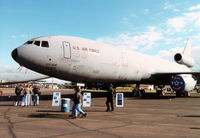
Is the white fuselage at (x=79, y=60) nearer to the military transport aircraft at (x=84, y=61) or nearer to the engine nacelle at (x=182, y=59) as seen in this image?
the military transport aircraft at (x=84, y=61)

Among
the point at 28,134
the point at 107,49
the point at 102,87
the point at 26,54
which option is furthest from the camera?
the point at 102,87

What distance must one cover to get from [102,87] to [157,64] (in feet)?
25.8

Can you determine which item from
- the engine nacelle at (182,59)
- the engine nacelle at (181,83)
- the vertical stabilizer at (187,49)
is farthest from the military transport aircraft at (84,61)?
the vertical stabilizer at (187,49)

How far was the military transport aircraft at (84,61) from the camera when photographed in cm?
1330

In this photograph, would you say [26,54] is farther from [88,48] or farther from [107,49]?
[107,49]

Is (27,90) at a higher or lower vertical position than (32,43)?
lower

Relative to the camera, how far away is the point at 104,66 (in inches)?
654

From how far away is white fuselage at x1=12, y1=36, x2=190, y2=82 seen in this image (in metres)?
13.2

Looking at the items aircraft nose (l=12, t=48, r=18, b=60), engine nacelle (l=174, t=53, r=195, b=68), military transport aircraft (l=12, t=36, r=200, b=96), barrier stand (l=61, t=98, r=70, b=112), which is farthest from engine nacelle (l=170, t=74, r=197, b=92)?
aircraft nose (l=12, t=48, r=18, b=60)

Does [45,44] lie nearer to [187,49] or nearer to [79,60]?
[79,60]

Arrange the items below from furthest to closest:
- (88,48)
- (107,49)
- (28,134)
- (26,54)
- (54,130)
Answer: (107,49) → (88,48) → (26,54) → (54,130) → (28,134)

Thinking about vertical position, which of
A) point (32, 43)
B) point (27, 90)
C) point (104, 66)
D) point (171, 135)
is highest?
point (32, 43)

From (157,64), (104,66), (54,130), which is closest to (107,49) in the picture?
(104,66)

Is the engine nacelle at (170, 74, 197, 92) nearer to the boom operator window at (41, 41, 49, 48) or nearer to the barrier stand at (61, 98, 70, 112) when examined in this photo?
the boom operator window at (41, 41, 49, 48)
